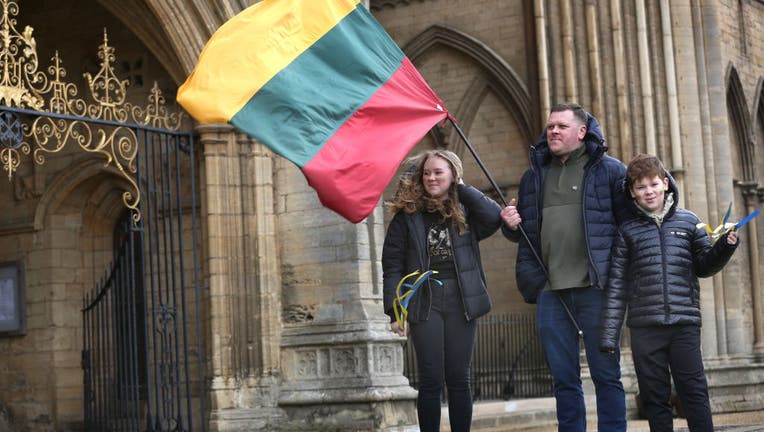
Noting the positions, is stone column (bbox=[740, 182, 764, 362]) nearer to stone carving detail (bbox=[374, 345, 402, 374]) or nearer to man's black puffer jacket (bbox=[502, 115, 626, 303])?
stone carving detail (bbox=[374, 345, 402, 374])

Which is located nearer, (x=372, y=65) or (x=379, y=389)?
(x=372, y=65)

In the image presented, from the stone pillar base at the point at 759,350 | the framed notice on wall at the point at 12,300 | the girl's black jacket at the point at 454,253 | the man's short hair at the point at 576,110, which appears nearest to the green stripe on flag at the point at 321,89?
the girl's black jacket at the point at 454,253

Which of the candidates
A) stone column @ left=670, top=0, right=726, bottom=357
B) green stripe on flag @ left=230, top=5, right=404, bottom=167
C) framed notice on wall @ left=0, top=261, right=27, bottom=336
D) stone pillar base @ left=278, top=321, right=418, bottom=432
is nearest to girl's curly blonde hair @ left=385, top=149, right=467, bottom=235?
green stripe on flag @ left=230, top=5, right=404, bottom=167

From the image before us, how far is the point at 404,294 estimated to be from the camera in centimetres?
732

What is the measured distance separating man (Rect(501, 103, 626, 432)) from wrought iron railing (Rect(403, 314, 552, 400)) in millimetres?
12179

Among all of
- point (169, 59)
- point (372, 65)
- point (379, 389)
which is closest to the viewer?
point (372, 65)

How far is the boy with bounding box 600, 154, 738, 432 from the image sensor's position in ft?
23.3

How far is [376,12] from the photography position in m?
22.8

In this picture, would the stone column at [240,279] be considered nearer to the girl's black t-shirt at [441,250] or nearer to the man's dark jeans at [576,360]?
the girl's black t-shirt at [441,250]

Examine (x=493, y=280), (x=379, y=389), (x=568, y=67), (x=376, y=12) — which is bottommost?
(x=379, y=389)

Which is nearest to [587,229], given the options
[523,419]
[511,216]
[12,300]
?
[511,216]

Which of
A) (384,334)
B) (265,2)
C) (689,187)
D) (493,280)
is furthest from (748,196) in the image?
(265,2)

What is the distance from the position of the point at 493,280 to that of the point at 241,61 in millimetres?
13856

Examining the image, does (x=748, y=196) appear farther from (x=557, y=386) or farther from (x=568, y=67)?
(x=557, y=386)
